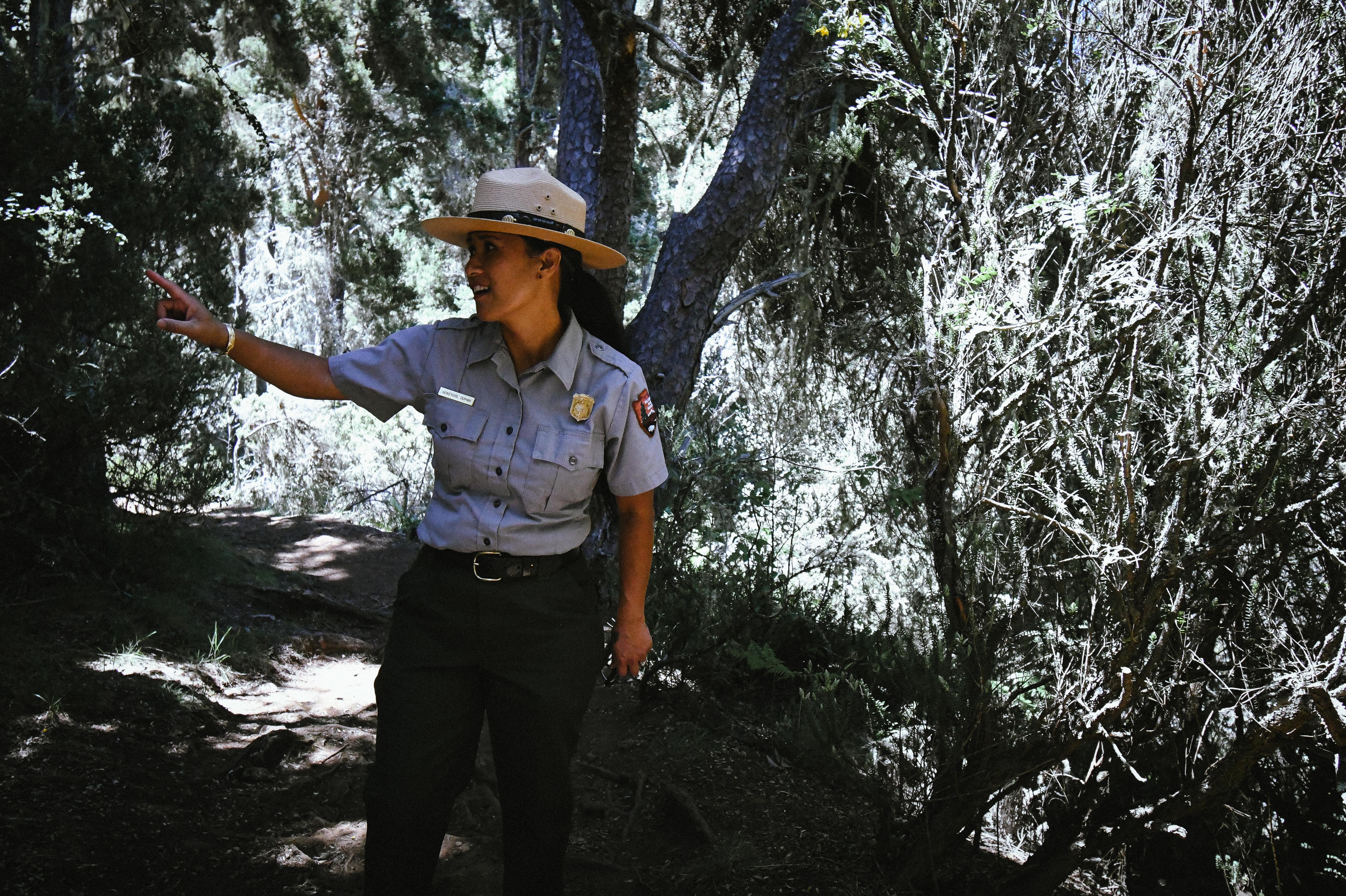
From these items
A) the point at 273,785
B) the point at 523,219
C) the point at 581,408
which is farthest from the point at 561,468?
the point at 273,785

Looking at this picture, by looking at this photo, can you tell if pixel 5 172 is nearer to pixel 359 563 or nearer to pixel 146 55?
pixel 146 55

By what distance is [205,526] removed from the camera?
25.3 ft

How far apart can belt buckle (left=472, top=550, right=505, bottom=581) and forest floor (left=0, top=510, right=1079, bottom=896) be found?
1426 mm

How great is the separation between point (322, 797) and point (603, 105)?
4.43 metres

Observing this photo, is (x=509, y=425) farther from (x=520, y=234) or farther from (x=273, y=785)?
(x=273, y=785)

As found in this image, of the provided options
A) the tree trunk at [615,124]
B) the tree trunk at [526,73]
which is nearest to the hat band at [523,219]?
the tree trunk at [615,124]

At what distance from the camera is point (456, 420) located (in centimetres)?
253

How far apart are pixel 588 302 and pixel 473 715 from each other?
1113 millimetres

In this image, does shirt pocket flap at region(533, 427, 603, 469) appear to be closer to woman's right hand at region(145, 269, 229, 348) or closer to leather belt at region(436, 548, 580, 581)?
leather belt at region(436, 548, 580, 581)

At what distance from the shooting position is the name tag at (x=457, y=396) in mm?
2543

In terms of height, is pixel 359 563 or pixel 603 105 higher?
pixel 603 105

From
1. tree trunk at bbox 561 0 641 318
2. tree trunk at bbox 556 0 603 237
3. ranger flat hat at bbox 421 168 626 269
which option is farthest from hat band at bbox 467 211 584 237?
tree trunk at bbox 556 0 603 237

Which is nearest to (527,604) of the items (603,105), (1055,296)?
(1055,296)

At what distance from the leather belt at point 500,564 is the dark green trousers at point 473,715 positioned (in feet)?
0.05
